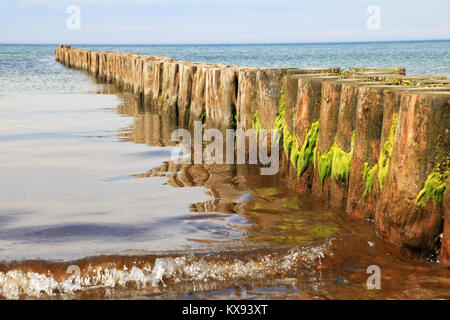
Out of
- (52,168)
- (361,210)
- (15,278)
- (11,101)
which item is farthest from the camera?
(11,101)

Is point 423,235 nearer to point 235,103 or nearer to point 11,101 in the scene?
point 235,103

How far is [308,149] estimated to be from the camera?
5238 mm

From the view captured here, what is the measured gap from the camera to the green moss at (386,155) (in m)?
3.93

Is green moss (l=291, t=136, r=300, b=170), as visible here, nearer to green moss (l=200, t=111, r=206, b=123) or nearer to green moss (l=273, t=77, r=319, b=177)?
green moss (l=273, t=77, r=319, b=177)

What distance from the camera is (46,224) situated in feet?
14.6

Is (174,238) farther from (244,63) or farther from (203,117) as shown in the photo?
(244,63)

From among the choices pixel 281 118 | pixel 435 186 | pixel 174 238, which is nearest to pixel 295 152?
pixel 281 118

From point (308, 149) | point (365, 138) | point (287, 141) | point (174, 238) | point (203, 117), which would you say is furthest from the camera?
point (203, 117)

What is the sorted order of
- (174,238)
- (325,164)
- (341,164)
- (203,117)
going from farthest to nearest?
(203,117), (325,164), (341,164), (174,238)

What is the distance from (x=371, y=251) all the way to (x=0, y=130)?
7.12m

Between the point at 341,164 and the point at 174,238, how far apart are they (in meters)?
1.52

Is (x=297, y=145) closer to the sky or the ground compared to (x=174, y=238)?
closer to the sky

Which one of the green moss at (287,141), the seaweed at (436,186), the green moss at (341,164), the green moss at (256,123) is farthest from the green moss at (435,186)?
the green moss at (256,123)

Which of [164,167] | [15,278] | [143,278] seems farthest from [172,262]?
[164,167]
